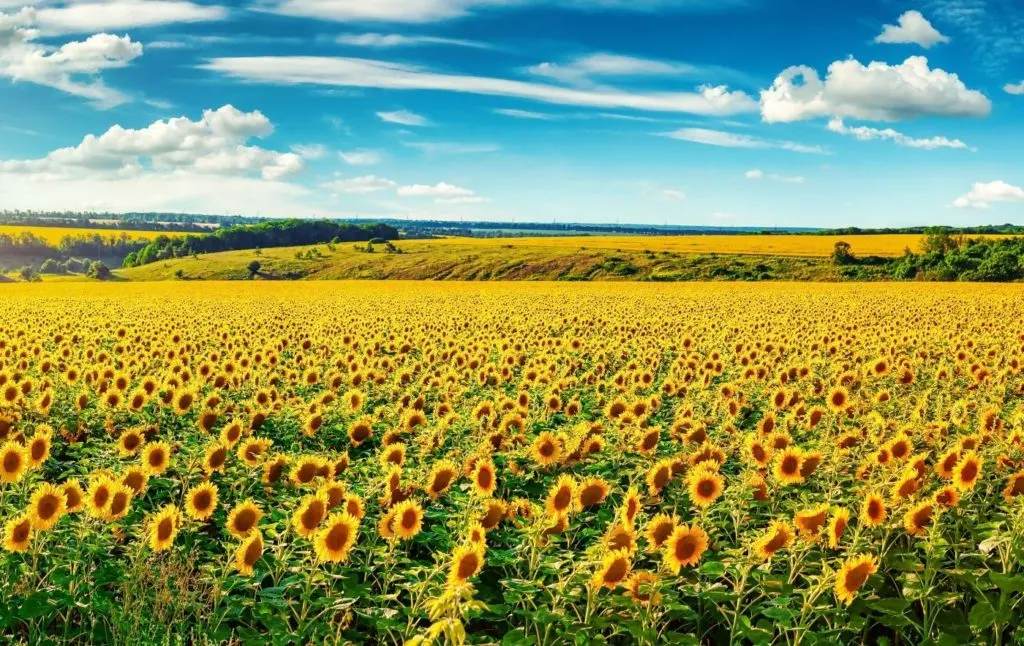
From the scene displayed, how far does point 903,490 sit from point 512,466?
343 centimetres

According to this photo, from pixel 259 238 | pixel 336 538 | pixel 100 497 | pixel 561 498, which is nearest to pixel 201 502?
pixel 100 497

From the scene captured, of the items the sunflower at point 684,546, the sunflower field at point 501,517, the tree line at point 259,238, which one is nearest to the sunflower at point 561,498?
the sunflower field at point 501,517

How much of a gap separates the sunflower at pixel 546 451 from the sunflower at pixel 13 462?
13.9 ft

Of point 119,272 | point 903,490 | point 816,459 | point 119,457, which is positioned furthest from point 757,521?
point 119,272

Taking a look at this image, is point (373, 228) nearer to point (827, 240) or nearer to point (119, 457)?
point (827, 240)

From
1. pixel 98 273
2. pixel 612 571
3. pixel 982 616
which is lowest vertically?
pixel 98 273

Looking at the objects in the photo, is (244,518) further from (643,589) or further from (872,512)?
(872,512)

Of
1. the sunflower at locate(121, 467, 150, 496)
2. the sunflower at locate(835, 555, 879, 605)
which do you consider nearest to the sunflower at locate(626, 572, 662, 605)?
the sunflower at locate(835, 555, 879, 605)

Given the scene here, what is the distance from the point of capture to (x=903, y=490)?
590 centimetres

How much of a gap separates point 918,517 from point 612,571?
251 cm

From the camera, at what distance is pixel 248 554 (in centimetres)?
505

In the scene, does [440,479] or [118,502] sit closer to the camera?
[118,502]

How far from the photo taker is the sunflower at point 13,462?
634 cm

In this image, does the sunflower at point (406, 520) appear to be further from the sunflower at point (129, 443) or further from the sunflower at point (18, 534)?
the sunflower at point (129, 443)
